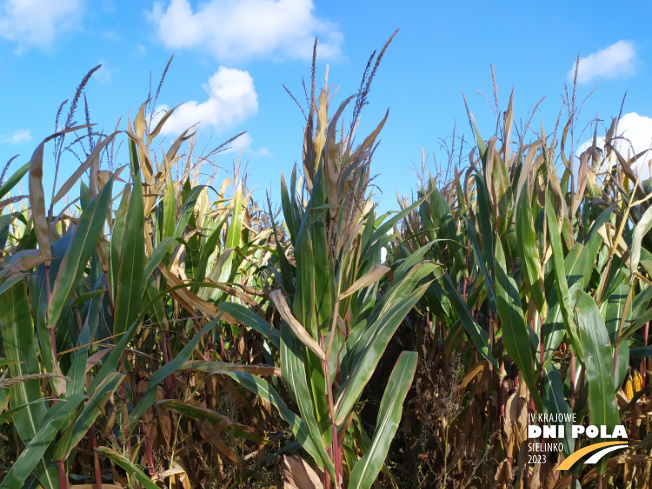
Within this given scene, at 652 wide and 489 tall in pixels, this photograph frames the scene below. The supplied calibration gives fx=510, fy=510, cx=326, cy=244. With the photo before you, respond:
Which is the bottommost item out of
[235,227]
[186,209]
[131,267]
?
[131,267]

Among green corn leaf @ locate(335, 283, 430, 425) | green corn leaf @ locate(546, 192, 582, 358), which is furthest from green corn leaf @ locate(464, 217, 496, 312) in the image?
green corn leaf @ locate(335, 283, 430, 425)

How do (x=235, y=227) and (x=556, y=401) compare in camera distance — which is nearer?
(x=556, y=401)

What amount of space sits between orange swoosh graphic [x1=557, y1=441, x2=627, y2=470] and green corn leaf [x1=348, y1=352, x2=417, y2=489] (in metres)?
0.58

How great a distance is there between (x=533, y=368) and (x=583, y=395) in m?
0.23

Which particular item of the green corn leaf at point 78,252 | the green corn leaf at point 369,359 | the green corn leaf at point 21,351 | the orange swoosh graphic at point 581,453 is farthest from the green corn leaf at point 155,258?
the orange swoosh graphic at point 581,453

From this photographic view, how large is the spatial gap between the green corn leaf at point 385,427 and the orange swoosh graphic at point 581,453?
22.7 inches

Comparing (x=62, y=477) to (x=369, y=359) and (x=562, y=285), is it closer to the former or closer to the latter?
(x=369, y=359)

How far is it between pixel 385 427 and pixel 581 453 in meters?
0.63

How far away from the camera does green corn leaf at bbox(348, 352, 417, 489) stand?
1.39 metres

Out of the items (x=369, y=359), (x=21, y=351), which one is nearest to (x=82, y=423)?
(x=21, y=351)

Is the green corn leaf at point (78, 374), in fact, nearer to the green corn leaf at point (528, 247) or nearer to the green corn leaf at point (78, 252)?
the green corn leaf at point (78, 252)

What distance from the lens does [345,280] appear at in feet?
4.78

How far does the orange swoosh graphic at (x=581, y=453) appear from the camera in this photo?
1.54 metres

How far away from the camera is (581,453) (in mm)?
1553
